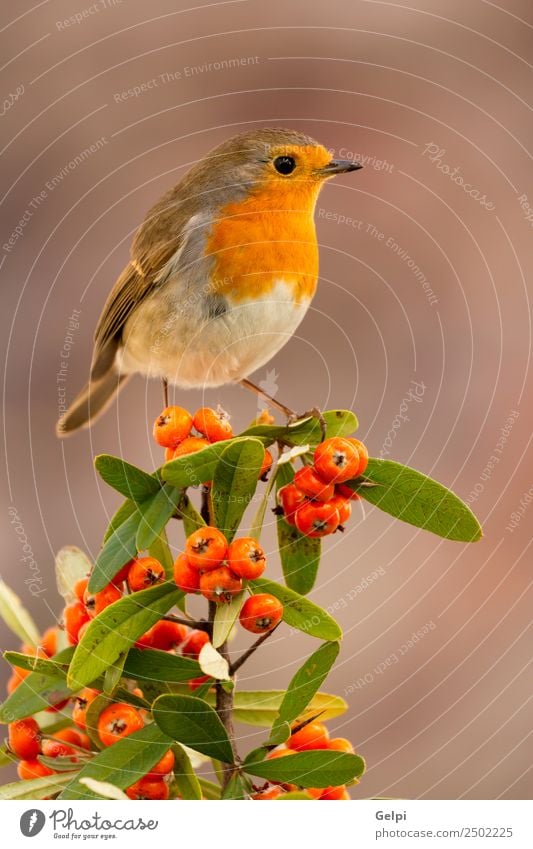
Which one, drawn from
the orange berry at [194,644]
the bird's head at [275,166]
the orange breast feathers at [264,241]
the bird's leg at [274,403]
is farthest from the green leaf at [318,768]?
the bird's head at [275,166]

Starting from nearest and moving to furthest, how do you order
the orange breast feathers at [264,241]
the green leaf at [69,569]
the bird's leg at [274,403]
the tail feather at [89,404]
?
the green leaf at [69,569] < the bird's leg at [274,403] < the orange breast feathers at [264,241] < the tail feather at [89,404]

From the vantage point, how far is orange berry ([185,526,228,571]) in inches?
30.7

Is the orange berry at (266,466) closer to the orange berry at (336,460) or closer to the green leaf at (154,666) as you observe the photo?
the orange berry at (336,460)

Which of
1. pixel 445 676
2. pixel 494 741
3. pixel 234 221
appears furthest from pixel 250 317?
pixel 494 741

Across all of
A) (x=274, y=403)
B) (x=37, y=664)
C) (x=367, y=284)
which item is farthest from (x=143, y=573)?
(x=367, y=284)

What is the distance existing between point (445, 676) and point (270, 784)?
0.78 metres

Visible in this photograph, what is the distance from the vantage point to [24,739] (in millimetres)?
865

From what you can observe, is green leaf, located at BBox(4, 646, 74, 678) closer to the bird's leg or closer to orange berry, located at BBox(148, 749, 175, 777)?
orange berry, located at BBox(148, 749, 175, 777)

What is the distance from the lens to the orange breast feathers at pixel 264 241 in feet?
4.00

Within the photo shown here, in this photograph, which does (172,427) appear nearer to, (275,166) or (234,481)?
(234,481)

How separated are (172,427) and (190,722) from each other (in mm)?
278

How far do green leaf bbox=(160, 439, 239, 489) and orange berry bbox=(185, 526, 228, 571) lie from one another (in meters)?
0.05

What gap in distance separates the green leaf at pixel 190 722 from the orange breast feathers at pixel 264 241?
62cm

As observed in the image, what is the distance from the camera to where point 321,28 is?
1.63m
